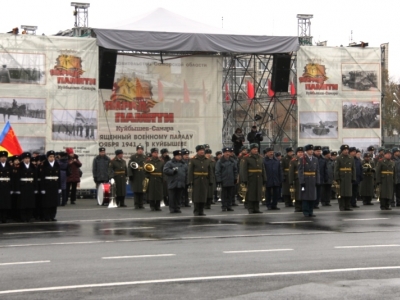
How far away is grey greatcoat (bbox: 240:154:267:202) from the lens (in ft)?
75.3

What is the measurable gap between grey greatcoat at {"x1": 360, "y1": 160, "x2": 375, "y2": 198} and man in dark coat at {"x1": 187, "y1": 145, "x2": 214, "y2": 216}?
608 cm

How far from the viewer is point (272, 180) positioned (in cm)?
2528

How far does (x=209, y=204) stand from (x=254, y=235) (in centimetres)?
877

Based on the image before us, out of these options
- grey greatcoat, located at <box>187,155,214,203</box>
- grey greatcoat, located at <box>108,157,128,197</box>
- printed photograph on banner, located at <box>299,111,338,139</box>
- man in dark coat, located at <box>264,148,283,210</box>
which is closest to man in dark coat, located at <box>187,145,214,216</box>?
grey greatcoat, located at <box>187,155,214,203</box>

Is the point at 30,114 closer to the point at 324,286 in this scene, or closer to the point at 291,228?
the point at 291,228

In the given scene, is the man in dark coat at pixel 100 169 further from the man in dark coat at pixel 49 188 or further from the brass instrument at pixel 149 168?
the man in dark coat at pixel 49 188

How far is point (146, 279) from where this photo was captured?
10.8 m

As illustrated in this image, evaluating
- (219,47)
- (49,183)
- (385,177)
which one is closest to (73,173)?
(219,47)

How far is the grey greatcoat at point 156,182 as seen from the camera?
24422mm

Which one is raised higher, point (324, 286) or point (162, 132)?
point (162, 132)

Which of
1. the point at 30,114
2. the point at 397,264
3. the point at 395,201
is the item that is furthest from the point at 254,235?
the point at 30,114

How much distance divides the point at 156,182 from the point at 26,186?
4766mm

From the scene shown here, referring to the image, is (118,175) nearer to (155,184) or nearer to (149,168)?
(149,168)

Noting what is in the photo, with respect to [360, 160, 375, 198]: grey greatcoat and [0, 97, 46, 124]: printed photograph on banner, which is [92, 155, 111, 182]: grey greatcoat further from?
[360, 160, 375, 198]: grey greatcoat
